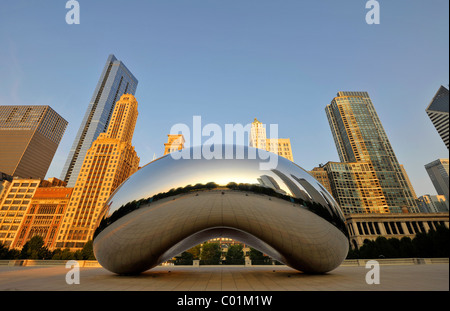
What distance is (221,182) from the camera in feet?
22.8

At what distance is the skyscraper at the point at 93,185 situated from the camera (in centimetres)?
9225

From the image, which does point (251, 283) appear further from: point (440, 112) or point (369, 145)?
point (369, 145)

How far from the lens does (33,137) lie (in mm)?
164375

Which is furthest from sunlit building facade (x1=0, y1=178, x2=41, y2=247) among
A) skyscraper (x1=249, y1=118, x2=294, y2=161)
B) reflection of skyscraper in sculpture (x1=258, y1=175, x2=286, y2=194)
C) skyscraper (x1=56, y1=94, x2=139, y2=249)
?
reflection of skyscraper in sculpture (x1=258, y1=175, x2=286, y2=194)

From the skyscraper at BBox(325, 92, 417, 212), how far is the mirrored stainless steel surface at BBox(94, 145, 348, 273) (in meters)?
128

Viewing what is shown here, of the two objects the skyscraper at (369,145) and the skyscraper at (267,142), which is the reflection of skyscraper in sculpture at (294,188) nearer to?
the skyscraper at (267,142)

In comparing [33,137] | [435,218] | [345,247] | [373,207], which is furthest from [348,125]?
[33,137]

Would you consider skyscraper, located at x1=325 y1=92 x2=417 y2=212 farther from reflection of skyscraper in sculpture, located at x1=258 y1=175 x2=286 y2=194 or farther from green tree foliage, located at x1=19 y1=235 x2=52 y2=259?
green tree foliage, located at x1=19 y1=235 x2=52 y2=259

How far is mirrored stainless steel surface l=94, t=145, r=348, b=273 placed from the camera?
6.86m

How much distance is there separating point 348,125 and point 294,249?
156 m

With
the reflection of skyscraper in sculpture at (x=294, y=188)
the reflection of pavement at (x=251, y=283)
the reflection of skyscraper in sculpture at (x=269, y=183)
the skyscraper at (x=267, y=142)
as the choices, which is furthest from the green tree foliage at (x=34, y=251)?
the skyscraper at (x=267, y=142)

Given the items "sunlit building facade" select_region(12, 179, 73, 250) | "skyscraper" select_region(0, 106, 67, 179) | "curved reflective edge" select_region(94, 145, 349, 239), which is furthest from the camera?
"skyscraper" select_region(0, 106, 67, 179)

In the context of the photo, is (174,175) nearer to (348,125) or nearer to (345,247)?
(345,247)
